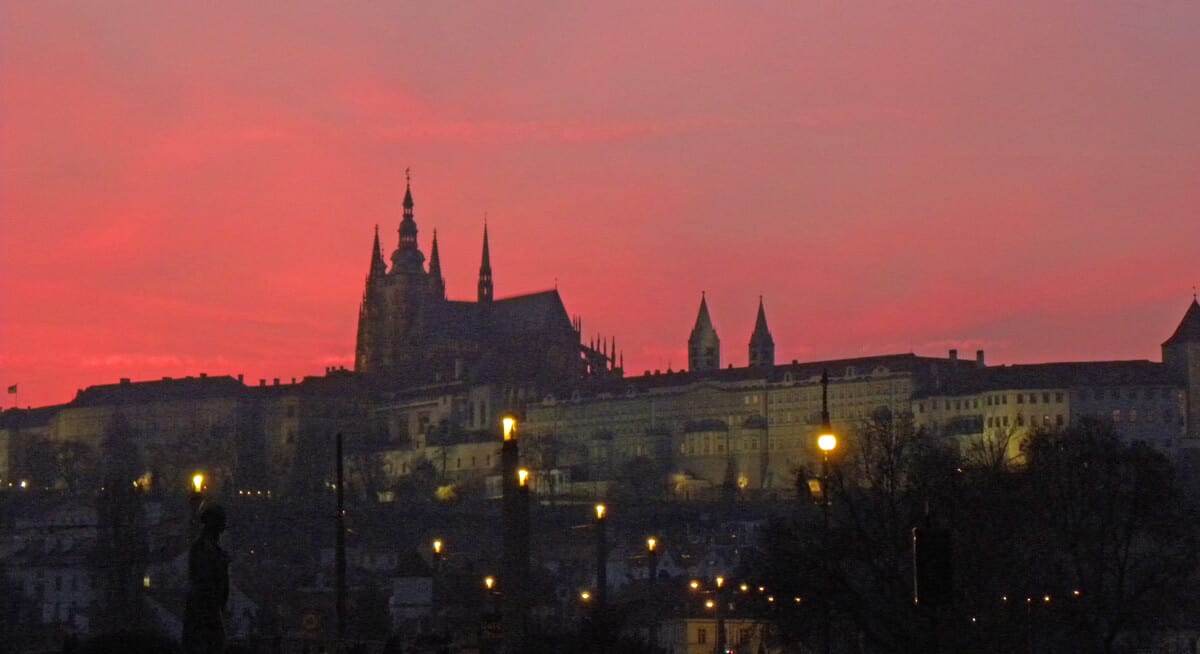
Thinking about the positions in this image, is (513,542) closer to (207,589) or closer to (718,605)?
(207,589)

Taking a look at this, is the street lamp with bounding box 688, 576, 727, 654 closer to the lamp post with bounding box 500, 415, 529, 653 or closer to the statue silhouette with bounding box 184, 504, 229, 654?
the lamp post with bounding box 500, 415, 529, 653

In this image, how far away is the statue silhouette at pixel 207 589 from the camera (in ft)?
80.2

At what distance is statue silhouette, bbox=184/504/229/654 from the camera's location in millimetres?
24453

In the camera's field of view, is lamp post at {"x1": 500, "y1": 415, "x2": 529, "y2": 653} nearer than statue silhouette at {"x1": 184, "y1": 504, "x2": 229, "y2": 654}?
No

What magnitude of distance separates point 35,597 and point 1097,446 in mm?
68279

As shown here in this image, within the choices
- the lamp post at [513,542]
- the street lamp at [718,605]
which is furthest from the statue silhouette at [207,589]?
the street lamp at [718,605]

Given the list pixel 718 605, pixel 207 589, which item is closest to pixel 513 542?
pixel 207 589

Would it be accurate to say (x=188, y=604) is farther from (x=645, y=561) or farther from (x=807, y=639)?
(x=645, y=561)

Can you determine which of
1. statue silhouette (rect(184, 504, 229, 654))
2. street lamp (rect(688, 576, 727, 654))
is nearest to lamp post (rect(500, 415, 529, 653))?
statue silhouette (rect(184, 504, 229, 654))

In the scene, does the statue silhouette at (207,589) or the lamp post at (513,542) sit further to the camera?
the lamp post at (513,542)

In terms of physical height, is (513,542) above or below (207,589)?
above

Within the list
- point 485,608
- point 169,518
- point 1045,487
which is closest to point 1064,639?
point 1045,487

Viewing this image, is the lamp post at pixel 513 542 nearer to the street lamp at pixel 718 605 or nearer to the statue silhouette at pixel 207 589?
the statue silhouette at pixel 207 589

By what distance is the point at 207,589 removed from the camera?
971 inches
